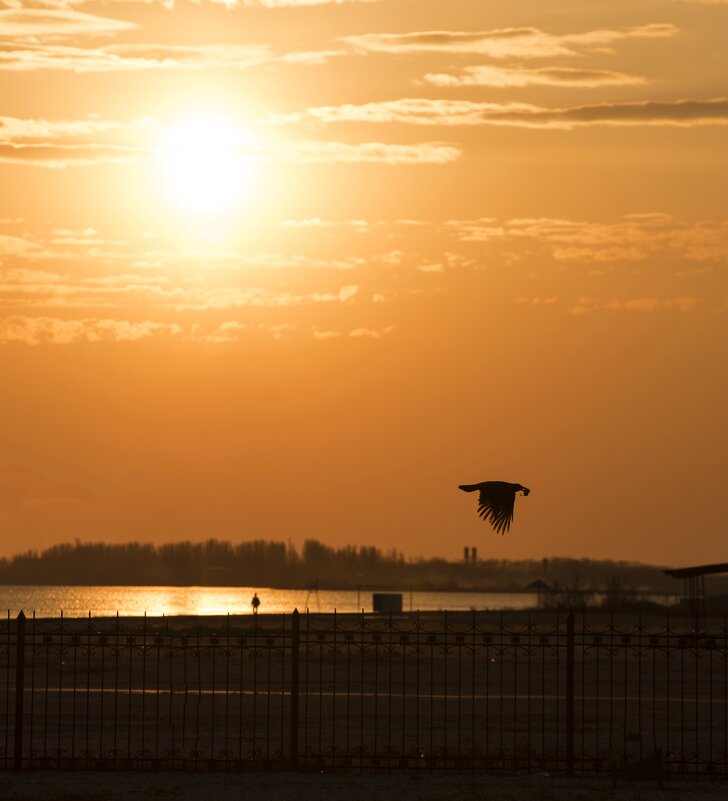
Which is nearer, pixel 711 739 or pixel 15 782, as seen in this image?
pixel 15 782

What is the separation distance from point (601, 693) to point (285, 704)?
8.27 m

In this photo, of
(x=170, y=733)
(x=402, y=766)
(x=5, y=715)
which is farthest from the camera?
(x=5, y=715)

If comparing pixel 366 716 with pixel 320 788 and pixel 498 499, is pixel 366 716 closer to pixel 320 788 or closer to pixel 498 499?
pixel 320 788

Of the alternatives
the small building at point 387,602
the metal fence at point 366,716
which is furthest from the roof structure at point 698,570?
the small building at point 387,602

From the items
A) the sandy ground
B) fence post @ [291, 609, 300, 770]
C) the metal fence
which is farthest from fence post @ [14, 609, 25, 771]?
fence post @ [291, 609, 300, 770]

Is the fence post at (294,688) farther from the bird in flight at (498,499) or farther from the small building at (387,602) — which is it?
the small building at (387,602)

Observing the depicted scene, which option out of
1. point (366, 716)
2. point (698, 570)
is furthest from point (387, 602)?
point (698, 570)

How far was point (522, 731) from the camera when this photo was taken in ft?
91.0

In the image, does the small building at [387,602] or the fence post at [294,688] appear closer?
the fence post at [294,688]

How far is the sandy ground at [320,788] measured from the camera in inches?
776

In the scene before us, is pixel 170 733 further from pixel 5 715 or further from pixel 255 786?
pixel 255 786

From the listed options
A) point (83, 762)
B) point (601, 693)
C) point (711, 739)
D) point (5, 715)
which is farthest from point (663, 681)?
point (83, 762)

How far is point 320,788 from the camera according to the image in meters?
20.2

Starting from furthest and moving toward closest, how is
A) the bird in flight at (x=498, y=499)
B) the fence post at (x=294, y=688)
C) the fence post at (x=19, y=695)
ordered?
the fence post at (x=294, y=688) < the fence post at (x=19, y=695) < the bird in flight at (x=498, y=499)
